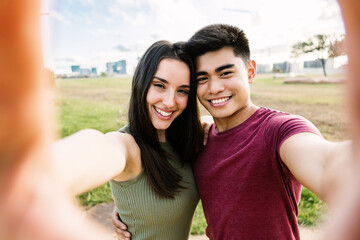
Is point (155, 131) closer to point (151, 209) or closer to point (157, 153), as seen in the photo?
point (157, 153)

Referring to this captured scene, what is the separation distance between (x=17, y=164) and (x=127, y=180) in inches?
56.9

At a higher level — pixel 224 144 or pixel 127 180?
pixel 224 144

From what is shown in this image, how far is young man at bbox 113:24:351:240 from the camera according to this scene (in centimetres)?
147

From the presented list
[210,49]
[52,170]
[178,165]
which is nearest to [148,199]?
[178,165]

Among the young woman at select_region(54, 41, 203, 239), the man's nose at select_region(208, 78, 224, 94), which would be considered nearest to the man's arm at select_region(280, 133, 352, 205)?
the man's nose at select_region(208, 78, 224, 94)

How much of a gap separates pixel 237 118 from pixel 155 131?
2.42 ft

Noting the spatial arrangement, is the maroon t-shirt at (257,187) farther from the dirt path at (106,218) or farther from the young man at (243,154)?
the dirt path at (106,218)

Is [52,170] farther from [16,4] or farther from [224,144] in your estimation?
[224,144]

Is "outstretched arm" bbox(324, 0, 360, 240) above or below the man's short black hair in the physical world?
below

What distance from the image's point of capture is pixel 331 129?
25.1 feet

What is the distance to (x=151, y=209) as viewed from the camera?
1.82 m

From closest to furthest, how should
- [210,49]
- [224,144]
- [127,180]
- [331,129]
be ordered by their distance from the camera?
[127,180] < [224,144] < [210,49] < [331,129]

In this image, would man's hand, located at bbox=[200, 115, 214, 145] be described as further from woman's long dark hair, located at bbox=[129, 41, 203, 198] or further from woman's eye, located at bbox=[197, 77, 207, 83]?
woman's eye, located at bbox=[197, 77, 207, 83]

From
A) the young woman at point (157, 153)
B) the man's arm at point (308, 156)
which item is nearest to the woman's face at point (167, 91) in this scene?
the young woman at point (157, 153)
